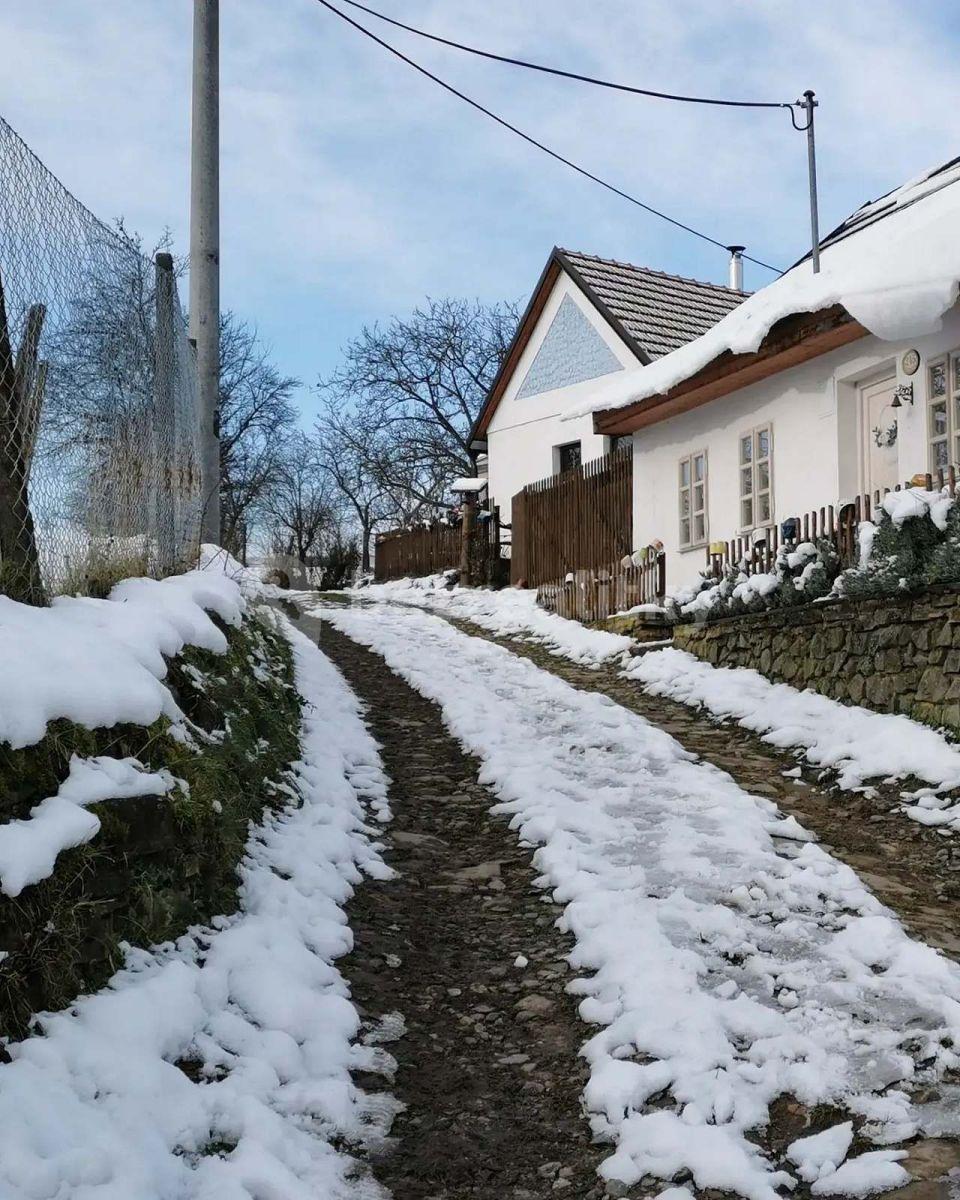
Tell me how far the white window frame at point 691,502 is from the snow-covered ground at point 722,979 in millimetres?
5581

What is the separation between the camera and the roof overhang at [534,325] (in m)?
18.9

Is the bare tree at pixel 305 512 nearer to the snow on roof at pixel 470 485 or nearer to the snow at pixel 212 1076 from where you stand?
the snow on roof at pixel 470 485

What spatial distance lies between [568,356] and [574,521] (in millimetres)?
5424

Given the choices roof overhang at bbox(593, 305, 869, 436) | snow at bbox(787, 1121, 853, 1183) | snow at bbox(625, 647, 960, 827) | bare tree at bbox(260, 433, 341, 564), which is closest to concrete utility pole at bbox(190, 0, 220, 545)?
snow at bbox(625, 647, 960, 827)

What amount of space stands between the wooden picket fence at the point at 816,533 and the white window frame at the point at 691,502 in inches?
31.2

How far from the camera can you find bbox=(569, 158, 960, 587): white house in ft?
28.5

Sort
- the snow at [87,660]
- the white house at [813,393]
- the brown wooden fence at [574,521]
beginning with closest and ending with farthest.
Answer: the snow at [87,660], the white house at [813,393], the brown wooden fence at [574,521]

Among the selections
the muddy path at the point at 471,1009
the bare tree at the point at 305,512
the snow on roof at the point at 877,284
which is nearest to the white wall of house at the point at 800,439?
the snow on roof at the point at 877,284

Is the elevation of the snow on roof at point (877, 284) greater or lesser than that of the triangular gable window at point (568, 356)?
lesser

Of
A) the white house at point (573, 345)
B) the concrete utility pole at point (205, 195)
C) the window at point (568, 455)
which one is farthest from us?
the window at point (568, 455)

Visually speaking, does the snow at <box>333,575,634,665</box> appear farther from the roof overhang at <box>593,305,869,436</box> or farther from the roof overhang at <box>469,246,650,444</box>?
the roof overhang at <box>469,246,650,444</box>

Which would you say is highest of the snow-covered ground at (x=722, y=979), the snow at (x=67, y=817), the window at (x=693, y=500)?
the window at (x=693, y=500)

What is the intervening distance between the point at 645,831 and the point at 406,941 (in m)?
1.71

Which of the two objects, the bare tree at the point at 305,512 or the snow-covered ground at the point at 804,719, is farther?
the bare tree at the point at 305,512
